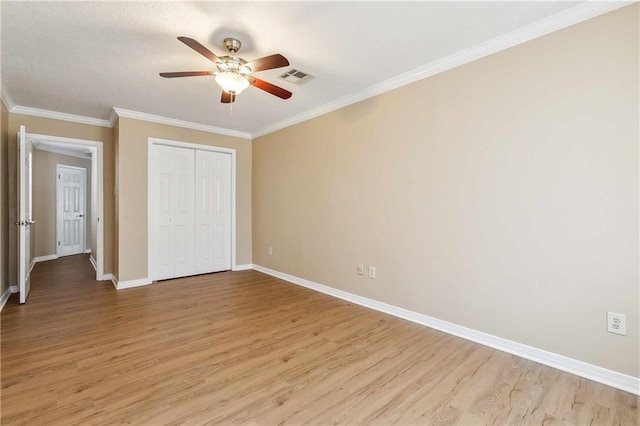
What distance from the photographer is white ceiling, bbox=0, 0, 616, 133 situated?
6.70ft

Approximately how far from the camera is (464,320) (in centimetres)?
267

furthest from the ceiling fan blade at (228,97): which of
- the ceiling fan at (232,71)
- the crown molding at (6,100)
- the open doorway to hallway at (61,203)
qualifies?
the open doorway to hallway at (61,203)

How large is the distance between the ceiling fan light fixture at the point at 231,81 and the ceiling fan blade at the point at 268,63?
21 centimetres

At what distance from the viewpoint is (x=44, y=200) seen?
607cm

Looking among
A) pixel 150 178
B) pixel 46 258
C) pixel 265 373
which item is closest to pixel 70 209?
pixel 46 258

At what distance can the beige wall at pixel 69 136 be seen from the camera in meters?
4.00

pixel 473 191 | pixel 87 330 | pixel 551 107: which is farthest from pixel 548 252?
pixel 87 330

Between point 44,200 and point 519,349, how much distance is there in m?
8.23

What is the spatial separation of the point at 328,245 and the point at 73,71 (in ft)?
10.9

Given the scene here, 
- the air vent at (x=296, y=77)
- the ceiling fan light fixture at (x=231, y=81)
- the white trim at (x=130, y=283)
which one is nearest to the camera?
the ceiling fan light fixture at (x=231, y=81)

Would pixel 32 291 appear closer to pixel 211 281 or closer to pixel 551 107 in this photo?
pixel 211 281

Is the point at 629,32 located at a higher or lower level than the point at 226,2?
lower

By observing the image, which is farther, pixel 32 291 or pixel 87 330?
pixel 32 291

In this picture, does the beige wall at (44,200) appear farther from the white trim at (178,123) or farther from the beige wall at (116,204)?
the white trim at (178,123)
